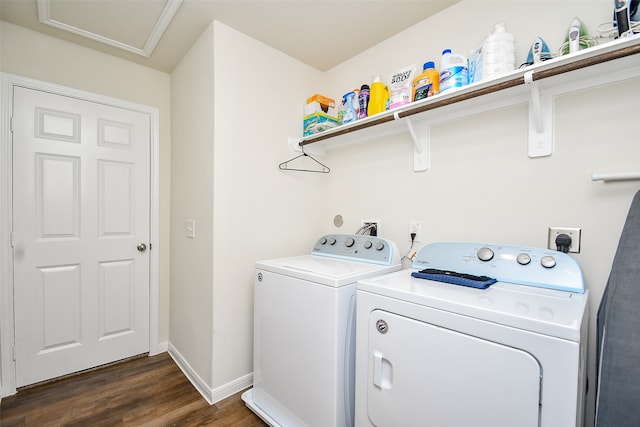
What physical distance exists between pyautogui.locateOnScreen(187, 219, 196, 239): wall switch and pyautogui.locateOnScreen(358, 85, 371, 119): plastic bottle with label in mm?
1377

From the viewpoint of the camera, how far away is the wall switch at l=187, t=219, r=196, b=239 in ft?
6.48

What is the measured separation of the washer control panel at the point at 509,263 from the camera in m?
1.08

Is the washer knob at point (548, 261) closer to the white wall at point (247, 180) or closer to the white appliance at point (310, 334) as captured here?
the white appliance at point (310, 334)

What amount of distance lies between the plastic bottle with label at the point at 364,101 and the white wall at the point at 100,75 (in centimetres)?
166

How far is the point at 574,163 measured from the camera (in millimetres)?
1197

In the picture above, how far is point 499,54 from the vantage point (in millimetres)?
1266

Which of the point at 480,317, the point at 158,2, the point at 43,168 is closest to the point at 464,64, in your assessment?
the point at 480,317

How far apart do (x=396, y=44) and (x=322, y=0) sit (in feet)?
1.87

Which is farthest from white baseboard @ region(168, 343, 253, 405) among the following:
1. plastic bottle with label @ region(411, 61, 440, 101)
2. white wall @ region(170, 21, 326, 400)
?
plastic bottle with label @ region(411, 61, 440, 101)

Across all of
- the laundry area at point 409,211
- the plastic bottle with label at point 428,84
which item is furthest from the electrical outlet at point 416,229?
the plastic bottle with label at point 428,84

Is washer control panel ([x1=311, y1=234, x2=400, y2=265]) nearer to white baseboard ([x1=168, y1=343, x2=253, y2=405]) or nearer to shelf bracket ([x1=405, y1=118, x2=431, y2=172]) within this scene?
shelf bracket ([x1=405, y1=118, x2=431, y2=172])

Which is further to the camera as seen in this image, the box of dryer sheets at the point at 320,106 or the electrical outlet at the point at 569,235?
the box of dryer sheets at the point at 320,106

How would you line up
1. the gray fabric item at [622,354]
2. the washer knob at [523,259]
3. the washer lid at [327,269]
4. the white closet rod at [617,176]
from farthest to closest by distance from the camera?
the washer lid at [327,269]
the washer knob at [523,259]
the white closet rod at [617,176]
the gray fabric item at [622,354]

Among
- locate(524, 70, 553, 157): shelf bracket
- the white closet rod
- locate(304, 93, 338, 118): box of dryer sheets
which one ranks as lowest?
the white closet rod
